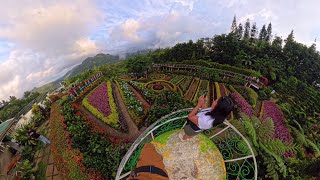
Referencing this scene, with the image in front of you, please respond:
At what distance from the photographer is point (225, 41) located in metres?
38.7

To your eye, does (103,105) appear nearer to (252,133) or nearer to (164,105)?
(164,105)

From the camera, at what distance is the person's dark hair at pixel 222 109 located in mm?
6164

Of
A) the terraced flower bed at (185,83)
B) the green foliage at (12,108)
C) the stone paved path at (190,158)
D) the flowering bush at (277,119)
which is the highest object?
the stone paved path at (190,158)

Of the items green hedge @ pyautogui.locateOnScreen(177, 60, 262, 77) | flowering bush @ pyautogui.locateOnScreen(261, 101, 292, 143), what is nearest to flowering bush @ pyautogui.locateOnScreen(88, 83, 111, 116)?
flowering bush @ pyautogui.locateOnScreen(261, 101, 292, 143)

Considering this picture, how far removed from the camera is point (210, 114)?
6648 mm

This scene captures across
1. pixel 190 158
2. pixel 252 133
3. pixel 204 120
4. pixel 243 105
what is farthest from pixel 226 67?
pixel 204 120

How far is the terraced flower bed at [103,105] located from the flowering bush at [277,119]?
15975 millimetres

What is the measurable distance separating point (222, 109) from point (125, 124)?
1232 centimetres

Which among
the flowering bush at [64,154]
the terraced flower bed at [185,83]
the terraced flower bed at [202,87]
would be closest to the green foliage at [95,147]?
the flowering bush at [64,154]

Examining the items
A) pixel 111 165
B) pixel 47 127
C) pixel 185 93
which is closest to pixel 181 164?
pixel 111 165

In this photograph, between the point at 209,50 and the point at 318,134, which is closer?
the point at 318,134

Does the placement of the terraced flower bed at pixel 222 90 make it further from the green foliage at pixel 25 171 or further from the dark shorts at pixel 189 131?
the green foliage at pixel 25 171

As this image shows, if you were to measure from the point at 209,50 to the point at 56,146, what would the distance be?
111 feet

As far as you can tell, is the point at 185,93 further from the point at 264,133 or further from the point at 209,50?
the point at 209,50
